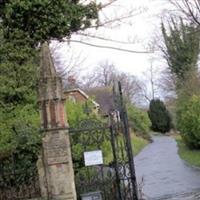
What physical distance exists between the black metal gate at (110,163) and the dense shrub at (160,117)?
195 ft

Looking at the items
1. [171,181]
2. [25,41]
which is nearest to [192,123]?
[171,181]

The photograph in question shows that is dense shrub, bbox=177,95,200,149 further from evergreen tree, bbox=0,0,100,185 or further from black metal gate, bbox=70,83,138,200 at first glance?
black metal gate, bbox=70,83,138,200

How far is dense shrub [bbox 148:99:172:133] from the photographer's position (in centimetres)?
7278

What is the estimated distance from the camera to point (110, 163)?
13.0m

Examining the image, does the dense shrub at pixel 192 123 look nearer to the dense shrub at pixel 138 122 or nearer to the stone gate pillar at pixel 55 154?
the stone gate pillar at pixel 55 154

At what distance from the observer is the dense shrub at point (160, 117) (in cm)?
7278

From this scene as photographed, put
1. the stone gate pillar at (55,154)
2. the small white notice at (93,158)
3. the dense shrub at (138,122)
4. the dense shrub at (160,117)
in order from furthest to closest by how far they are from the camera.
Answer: the dense shrub at (160,117), the dense shrub at (138,122), the small white notice at (93,158), the stone gate pillar at (55,154)

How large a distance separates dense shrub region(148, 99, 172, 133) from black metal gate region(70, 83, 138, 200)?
5954cm

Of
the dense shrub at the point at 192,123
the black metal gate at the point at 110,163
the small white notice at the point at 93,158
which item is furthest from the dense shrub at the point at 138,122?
the small white notice at the point at 93,158

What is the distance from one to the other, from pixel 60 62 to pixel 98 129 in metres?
12.8

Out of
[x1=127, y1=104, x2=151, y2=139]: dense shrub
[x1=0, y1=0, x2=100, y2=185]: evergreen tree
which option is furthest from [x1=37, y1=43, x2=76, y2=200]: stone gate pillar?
[x1=127, y1=104, x2=151, y2=139]: dense shrub

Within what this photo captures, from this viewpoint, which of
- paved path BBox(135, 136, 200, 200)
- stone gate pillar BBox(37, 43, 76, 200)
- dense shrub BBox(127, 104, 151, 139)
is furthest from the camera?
dense shrub BBox(127, 104, 151, 139)

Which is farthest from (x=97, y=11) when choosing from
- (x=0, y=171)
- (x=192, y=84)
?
(x=192, y=84)

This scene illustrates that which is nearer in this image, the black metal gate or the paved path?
the black metal gate
